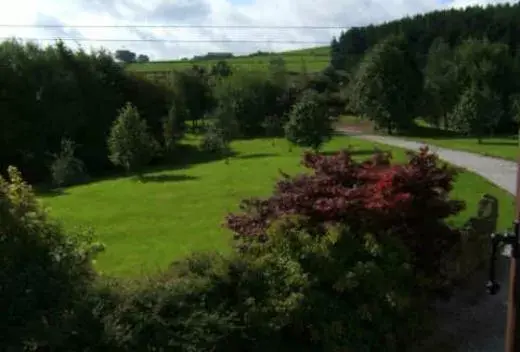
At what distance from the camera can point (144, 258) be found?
54.5 ft

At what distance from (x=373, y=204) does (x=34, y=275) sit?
5.49 m

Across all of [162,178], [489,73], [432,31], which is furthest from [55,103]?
[432,31]

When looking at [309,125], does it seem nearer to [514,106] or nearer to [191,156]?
[191,156]

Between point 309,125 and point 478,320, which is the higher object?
point 309,125

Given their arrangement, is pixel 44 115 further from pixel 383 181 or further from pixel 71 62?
pixel 383 181

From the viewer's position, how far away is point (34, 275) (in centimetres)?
673

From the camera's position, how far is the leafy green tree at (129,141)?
3772cm

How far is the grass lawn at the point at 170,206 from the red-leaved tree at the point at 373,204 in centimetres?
270

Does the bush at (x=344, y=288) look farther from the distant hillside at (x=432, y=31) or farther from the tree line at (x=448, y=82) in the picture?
the distant hillside at (x=432, y=31)

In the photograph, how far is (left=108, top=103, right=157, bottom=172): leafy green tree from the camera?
37719 mm

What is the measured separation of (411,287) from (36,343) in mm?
6122

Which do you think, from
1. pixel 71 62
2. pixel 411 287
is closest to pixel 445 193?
pixel 411 287

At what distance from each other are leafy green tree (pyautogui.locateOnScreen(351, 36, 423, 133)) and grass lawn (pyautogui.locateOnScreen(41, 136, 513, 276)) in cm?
2112

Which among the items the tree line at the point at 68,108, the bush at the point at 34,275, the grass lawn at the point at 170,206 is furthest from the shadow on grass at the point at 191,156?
the bush at the point at 34,275
